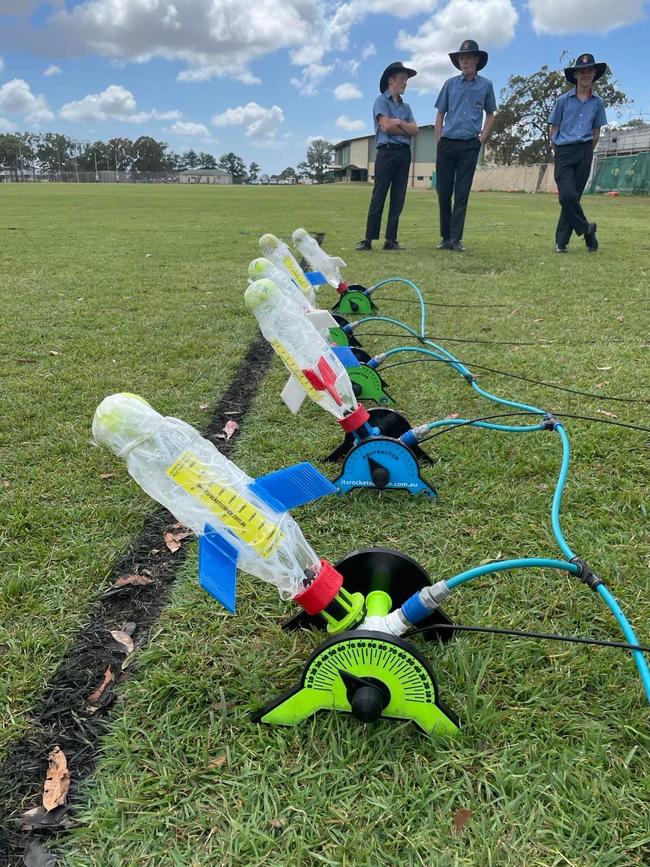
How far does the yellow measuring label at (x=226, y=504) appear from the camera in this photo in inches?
51.9

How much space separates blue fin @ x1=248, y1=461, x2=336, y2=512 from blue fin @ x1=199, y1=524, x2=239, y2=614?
Result: 147mm

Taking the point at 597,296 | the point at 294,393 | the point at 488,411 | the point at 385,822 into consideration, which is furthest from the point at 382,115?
the point at 385,822

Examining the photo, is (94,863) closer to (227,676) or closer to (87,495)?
(227,676)

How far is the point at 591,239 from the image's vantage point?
870 centimetres

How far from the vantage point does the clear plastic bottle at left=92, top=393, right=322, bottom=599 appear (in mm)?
1273

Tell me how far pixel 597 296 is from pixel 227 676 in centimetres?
568

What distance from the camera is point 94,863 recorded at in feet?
3.81

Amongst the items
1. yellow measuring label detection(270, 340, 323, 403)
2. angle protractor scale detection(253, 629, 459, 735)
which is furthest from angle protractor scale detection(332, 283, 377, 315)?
angle protractor scale detection(253, 629, 459, 735)

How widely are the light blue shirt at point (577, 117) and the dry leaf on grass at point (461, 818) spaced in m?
8.63

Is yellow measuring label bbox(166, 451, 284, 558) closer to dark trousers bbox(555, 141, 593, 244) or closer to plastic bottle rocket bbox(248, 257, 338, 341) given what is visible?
plastic bottle rocket bbox(248, 257, 338, 341)

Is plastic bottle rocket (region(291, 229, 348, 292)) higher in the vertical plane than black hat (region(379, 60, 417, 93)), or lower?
lower

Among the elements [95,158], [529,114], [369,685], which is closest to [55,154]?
[95,158]

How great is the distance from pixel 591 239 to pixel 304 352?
7933 mm

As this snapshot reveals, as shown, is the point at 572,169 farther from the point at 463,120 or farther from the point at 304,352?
the point at 304,352
